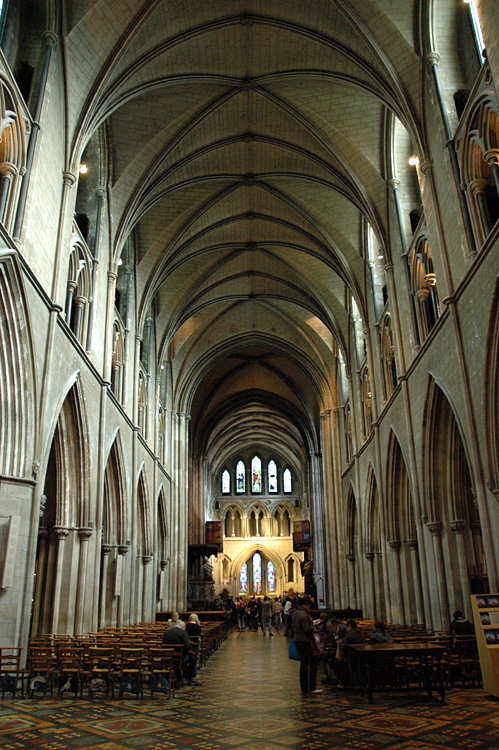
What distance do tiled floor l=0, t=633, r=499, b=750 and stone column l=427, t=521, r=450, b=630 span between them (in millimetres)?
4546

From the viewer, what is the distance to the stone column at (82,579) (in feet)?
44.9

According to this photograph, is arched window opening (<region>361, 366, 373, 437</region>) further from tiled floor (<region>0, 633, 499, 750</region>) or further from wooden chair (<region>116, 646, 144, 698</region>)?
wooden chair (<region>116, 646, 144, 698</region>)

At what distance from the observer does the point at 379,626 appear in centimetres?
920

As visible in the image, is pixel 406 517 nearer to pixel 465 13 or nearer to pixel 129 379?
pixel 129 379

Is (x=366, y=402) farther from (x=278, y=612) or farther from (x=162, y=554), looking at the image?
(x=162, y=554)

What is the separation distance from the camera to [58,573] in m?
13.8

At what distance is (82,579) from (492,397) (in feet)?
32.1

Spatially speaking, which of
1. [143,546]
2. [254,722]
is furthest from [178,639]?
[143,546]

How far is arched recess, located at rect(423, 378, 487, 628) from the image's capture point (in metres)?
13.3

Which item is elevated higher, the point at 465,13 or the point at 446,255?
the point at 465,13

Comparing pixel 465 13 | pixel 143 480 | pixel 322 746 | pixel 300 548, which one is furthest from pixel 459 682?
pixel 300 548

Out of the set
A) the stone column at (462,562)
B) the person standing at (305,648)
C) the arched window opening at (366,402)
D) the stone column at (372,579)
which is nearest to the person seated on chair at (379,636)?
the person standing at (305,648)

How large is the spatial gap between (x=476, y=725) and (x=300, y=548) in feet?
114

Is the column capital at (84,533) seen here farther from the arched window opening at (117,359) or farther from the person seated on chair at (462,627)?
the person seated on chair at (462,627)
